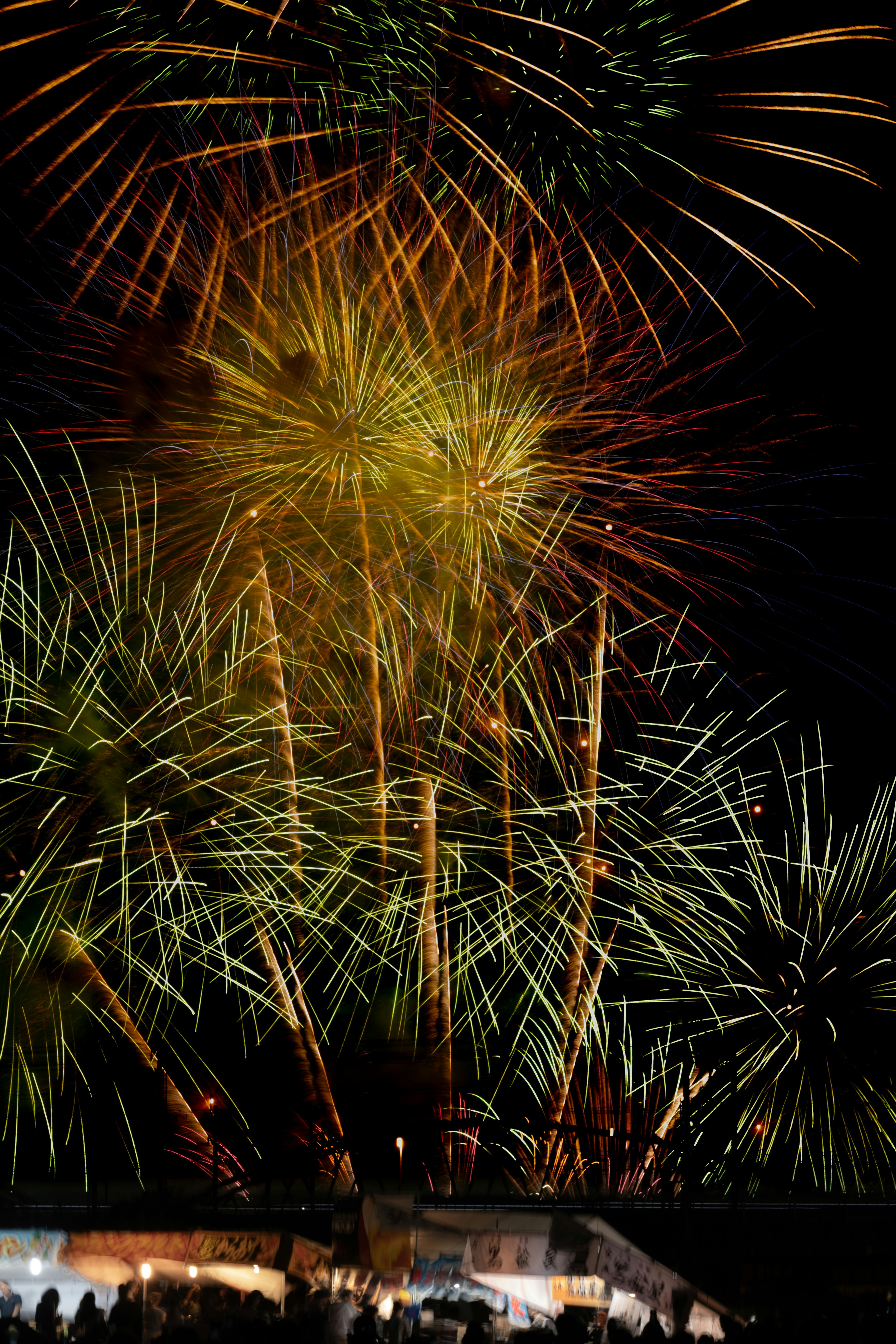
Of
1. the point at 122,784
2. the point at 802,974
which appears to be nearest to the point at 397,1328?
A: the point at 122,784

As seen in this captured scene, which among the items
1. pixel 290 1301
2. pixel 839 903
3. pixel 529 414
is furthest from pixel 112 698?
pixel 839 903

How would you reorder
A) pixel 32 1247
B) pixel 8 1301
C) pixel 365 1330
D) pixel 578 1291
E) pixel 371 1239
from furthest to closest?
pixel 32 1247 < pixel 8 1301 < pixel 578 1291 < pixel 371 1239 < pixel 365 1330

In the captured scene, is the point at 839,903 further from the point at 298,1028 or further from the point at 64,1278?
the point at 64,1278

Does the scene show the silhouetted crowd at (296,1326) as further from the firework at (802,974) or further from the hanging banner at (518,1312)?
the firework at (802,974)

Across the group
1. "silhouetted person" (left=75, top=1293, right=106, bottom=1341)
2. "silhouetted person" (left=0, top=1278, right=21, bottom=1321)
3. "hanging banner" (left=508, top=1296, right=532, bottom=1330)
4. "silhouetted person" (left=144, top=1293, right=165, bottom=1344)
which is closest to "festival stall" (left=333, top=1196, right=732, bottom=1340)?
"hanging banner" (left=508, top=1296, right=532, bottom=1330)

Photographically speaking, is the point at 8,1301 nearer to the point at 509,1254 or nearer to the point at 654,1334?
the point at 509,1254

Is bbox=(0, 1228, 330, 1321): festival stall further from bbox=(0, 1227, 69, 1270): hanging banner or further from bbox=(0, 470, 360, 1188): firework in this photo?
bbox=(0, 470, 360, 1188): firework

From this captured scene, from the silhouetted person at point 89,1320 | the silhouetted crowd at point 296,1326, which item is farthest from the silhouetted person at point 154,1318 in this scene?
the silhouetted person at point 89,1320
